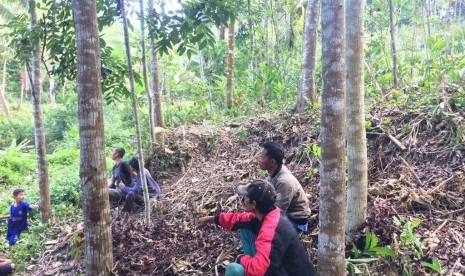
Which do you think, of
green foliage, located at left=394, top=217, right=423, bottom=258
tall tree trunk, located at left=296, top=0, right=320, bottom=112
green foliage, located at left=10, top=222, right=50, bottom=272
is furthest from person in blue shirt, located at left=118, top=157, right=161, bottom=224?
green foliage, located at left=394, top=217, right=423, bottom=258

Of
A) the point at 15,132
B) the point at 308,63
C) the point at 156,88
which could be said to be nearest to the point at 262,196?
the point at 308,63

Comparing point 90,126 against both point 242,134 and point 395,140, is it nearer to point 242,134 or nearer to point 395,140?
point 395,140

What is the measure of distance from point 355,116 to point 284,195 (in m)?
1.01

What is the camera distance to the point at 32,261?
5852mm

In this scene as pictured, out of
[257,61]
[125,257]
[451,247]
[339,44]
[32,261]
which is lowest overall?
[32,261]

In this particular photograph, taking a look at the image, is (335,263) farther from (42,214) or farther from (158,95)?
(158,95)

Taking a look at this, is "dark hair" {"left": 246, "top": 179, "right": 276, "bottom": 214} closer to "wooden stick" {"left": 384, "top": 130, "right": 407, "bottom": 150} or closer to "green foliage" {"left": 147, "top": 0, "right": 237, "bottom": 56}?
"green foliage" {"left": 147, "top": 0, "right": 237, "bottom": 56}

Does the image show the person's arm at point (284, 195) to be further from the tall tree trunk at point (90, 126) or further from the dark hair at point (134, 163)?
the dark hair at point (134, 163)

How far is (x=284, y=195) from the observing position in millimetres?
3887

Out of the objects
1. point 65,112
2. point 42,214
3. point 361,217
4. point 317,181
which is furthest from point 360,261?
point 65,112

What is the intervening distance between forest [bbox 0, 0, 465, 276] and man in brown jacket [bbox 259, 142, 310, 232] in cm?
2

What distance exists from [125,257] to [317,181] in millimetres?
2664

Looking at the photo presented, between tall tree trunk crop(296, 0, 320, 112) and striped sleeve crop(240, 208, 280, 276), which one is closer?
striped sleeve crop(240, 208, 280, 276)

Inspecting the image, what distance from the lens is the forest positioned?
312cm
